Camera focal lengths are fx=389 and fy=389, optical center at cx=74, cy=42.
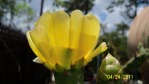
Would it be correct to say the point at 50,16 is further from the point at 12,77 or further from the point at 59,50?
the point at 12,77

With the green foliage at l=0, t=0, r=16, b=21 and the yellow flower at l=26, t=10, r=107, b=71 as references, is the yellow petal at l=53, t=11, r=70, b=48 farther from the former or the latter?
the green foliage at l=0, t=0, r=16, b=21

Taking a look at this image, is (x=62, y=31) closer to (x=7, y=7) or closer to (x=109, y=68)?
(x=109, y=68)

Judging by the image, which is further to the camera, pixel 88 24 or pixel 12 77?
pixel 12 77

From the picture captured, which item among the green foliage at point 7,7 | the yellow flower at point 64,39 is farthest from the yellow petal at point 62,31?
the green foliage at point 7,7

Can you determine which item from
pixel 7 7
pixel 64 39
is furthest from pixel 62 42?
pixel 7 7

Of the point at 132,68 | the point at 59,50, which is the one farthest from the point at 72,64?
the point at 132,68

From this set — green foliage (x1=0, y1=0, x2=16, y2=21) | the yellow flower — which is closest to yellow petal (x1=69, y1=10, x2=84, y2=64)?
the yellow flower

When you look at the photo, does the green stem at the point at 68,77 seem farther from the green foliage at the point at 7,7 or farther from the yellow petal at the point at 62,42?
the green foliage at the point at 7,7
